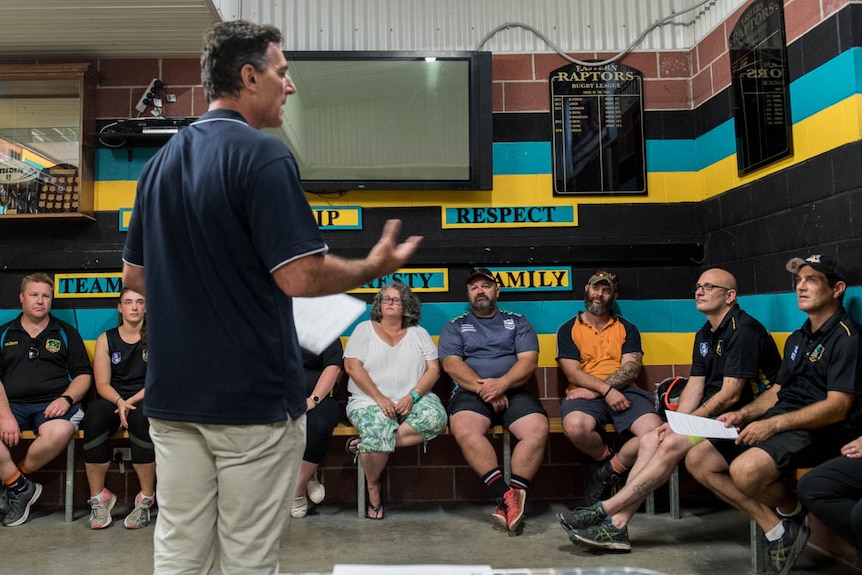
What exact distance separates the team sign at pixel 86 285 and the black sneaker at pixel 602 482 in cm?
292

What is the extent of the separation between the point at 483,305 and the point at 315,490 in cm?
138

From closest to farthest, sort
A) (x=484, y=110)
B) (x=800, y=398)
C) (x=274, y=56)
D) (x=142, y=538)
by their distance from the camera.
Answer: (x=274, y=56) < (x=800, y=398) < (x=142, y=538) < (x=484, y=110)

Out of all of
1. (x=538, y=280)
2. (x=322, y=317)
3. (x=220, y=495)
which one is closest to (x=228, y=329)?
(x=220, y=495)

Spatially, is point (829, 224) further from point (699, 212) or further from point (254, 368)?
point (254, 368)

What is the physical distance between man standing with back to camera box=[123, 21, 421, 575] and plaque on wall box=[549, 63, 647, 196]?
3.08 meters

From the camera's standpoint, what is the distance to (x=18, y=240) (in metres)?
4.21

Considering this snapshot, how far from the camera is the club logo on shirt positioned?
2727 millimetres

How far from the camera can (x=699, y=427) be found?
2816mm

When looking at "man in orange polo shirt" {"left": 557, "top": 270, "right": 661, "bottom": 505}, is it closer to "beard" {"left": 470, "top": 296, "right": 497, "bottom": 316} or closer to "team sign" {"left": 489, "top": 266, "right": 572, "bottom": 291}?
"team sign" {"left": 489, "top": 266, "right": 572, "bottom": 291}

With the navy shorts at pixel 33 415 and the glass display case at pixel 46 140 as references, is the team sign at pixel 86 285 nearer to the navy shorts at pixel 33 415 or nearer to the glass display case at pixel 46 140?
the glass display case at pixel 46 140

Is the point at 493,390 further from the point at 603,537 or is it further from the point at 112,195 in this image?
the point at 112,195

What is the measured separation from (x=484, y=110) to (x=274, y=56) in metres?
2.82

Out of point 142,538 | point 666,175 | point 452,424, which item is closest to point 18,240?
point 142,538

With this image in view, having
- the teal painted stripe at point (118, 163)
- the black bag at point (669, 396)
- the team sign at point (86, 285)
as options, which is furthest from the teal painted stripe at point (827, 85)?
the team sign at point (86, 285)
